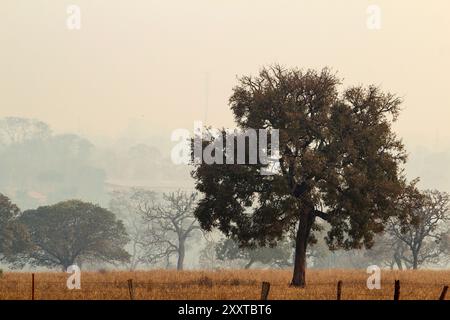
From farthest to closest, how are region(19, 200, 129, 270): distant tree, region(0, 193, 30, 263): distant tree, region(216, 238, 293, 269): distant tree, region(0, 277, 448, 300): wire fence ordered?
region(216, 238, 293, 269): distant tree < region(19, 200, 129, 270): distant tree < region(0, 193, 30, 263): distant tree < region(0, 277, 448, 300): wire fence

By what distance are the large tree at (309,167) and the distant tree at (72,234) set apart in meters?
64.2

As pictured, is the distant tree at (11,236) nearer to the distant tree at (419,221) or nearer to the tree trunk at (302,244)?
the distant tree at (419,221)

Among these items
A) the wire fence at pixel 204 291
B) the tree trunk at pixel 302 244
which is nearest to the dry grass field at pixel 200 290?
the wire fence at pixel 204 291

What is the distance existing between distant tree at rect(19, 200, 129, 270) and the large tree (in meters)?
64.2

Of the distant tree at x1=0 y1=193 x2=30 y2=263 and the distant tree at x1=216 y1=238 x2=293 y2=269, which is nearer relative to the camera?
the distant tree at x1=0 y1=193 x2=30 y2=263

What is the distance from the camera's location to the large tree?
51.3m

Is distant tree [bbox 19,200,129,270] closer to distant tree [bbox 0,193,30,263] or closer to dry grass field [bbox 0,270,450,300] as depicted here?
distant tree [bbox 0,193,30,263]

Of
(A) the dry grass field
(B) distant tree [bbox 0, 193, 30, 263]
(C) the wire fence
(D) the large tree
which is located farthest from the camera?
(B) distant tree [bbox 0, 193, 30, 263]

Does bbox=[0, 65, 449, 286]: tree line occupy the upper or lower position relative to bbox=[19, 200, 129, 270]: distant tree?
upper

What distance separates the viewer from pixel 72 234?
115938 mm

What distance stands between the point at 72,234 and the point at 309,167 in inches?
2799

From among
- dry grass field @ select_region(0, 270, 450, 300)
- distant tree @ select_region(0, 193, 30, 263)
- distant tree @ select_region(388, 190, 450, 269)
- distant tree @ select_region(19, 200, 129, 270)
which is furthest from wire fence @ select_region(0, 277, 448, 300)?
distant tree @ select_region(19, 200, 129, 270)

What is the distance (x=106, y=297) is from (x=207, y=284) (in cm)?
1207

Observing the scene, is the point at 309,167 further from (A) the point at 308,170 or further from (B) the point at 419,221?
(B) the point at 419,221
